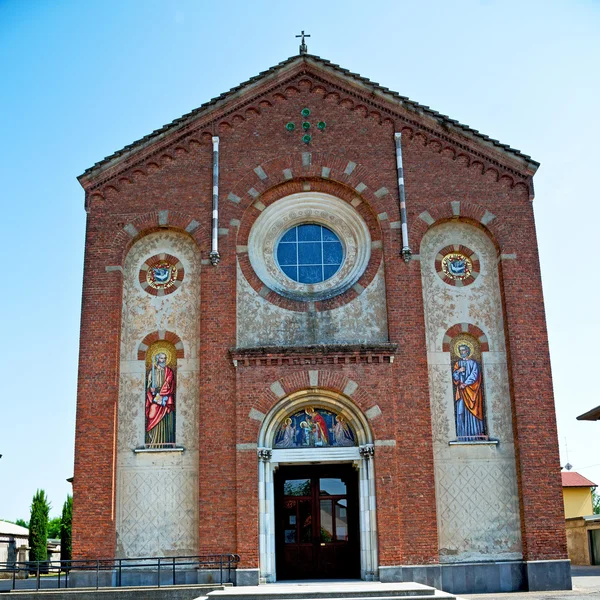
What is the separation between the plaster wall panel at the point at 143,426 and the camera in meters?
19.9

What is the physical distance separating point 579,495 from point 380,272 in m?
27.5

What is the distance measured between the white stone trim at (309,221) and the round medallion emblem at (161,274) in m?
2.04

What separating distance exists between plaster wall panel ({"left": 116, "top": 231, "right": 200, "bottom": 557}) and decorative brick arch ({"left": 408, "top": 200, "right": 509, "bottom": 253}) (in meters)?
6.01

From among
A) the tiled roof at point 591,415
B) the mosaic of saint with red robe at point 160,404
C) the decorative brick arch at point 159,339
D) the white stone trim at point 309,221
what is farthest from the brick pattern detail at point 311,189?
the tiled roof at point 591,415

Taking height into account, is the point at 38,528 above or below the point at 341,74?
below

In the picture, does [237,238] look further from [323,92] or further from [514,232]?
[514,232]

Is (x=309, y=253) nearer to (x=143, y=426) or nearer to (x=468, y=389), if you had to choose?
(x=468, y=389)

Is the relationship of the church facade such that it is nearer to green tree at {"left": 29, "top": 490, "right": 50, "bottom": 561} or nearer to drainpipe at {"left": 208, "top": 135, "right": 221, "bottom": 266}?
drainpipe at {"left": 208, "top": 135, "right": 221, "bottom": 266}

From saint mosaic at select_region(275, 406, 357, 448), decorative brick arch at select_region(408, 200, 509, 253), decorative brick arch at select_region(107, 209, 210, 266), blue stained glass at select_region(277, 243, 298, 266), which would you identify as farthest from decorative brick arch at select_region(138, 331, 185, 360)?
decorative brick arch at select_region(408, 200, 509, 253)

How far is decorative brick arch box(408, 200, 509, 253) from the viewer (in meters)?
21.8

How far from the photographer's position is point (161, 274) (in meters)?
21.9

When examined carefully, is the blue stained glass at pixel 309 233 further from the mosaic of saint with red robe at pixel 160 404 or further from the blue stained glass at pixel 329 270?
the mosaic of saint with red robe at pixel 160 404

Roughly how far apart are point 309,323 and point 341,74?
7236mm

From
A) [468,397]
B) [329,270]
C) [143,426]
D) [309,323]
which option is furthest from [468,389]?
[143,426]
